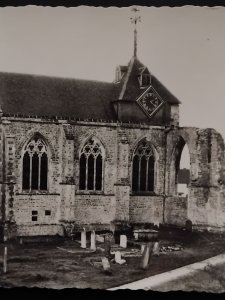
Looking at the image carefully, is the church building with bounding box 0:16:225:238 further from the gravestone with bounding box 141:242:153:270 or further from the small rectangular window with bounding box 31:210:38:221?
the gravestone with bounding box 141:242:153:270

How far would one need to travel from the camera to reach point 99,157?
103ft

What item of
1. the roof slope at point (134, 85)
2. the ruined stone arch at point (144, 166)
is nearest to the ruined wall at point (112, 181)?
the ruined stone arch at point (144, 166)

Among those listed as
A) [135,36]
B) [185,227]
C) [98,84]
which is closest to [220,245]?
[185,227]

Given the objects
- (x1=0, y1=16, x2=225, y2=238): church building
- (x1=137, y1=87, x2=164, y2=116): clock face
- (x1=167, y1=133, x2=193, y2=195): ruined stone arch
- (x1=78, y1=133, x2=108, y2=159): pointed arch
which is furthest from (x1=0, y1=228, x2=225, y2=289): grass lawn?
(x1=137, y1=87, x2=164, y2=116): clock face

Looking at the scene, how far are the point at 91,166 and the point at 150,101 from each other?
208 inches

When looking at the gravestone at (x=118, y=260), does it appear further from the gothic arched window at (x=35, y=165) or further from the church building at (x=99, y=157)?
the gothic arched window at (x=35, y=165)

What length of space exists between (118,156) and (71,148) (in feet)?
9.60

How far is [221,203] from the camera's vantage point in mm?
28219

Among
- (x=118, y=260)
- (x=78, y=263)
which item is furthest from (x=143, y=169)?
(x=78, y=263)

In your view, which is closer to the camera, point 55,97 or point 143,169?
point 55,97

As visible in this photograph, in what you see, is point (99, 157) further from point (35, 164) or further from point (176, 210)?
point (176, 210)

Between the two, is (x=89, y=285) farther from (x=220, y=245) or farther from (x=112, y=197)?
(x=112, y=197)

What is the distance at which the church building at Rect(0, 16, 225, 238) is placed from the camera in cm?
2891

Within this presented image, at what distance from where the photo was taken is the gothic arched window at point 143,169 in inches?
1270
